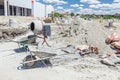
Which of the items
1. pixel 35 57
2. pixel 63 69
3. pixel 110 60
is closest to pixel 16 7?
pixel 35 57

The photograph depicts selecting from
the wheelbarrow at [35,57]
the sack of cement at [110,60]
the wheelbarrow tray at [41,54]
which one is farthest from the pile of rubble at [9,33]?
the sack of cement at [110,60]

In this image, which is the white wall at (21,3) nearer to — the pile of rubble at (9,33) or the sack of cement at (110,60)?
the pile of rubble at (9,33)

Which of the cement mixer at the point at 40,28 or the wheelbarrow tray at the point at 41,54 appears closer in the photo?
the wheelbarrow tray at the point at 41,54

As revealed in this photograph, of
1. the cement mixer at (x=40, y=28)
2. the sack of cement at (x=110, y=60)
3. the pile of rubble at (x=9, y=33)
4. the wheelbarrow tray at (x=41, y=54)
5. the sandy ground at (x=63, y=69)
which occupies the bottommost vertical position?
the sandy ground at (x=63, y=69)

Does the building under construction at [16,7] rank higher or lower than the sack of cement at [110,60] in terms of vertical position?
higher

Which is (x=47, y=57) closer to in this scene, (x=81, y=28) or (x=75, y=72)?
(x=75, y=72)

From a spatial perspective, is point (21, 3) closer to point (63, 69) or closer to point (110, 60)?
point (110, 60)

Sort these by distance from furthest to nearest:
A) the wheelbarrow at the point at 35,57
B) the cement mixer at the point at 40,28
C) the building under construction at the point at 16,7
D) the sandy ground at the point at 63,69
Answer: the building under construction at the point at 16,7
the cement mixer at the point at 40,28
the wheelbarrow at the point at 35,57
the sandy ground at the point at 63,69

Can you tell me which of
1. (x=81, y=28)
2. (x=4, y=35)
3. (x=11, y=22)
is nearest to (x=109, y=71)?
(x=81, y=28)

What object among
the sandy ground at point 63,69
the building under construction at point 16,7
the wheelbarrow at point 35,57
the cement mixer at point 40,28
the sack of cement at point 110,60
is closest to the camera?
the sandy ground at point 63,69

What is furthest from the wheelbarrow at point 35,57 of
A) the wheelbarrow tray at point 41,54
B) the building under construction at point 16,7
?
the building under construction at point 16,7

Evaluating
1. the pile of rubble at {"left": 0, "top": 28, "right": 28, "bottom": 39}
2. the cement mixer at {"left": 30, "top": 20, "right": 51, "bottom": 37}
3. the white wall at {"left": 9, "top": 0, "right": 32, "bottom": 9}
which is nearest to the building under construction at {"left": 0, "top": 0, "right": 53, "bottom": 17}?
the white wall at {"left": 9, "top": 0, "right": 32, "bottom": 9}

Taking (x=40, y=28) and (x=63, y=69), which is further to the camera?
(x=40, y=28)

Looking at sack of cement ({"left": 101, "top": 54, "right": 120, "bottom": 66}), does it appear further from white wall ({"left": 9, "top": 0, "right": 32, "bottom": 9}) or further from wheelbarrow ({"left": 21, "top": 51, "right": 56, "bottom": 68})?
white wall ({"left": 9, "top": 0, "right": 32, "bottom": 9})
